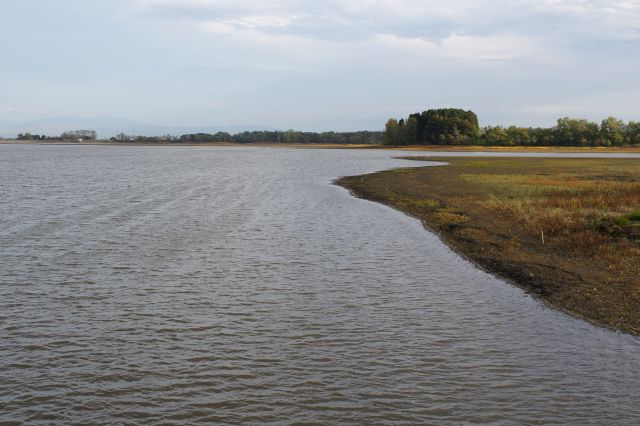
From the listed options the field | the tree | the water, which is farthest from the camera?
the tree

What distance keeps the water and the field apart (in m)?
1.25

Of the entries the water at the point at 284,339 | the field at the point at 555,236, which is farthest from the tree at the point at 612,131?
the water at the point at 284,339

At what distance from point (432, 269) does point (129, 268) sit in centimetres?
1170

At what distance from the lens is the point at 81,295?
1683 cm

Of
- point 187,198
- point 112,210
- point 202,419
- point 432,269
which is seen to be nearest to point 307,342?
point 202,419

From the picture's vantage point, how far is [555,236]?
25.8 metres

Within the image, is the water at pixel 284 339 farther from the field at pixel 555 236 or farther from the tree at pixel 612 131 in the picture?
the tree at pixel 612 131

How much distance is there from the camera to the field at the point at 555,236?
17.0 meters

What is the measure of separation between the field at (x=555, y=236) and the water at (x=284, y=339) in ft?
4.11

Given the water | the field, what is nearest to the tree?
the field

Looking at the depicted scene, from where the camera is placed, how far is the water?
1020 cm

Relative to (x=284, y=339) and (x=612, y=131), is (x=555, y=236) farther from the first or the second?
(x=612, y=131)

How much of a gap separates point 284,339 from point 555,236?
17339 millimetres

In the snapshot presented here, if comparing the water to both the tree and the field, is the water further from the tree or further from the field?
the tree
